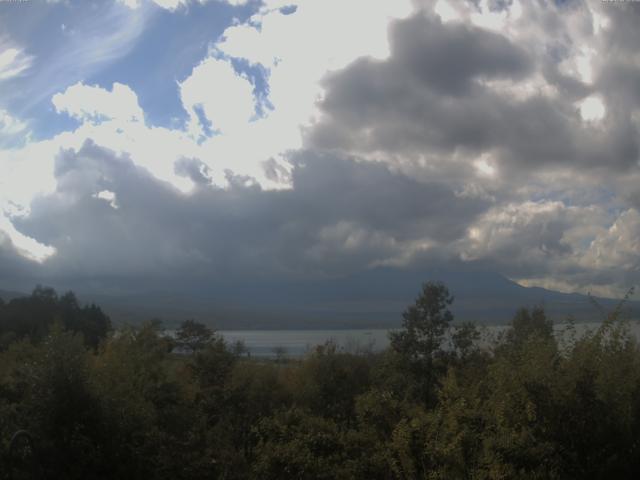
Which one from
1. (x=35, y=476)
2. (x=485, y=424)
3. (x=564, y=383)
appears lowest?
(x=35, y=476)

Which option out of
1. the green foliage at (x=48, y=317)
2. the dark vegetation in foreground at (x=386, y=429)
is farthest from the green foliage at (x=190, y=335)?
the dark vegetation in foreground at (x=386, y=429)

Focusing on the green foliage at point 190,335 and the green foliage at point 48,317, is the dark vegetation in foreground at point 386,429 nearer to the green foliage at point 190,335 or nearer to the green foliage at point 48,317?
the green foliage at point 190,335

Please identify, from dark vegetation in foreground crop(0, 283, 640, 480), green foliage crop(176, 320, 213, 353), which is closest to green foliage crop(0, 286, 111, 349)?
green foliage crop(176, 320, 213, 353)

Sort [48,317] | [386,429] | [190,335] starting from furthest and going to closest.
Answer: [48,317] → [190,335] → [386,429]

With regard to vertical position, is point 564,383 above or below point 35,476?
above

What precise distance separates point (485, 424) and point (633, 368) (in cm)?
446

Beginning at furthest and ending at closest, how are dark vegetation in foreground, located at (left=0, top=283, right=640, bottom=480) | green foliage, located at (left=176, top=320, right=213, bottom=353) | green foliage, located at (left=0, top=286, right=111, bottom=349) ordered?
green foliage, located at (left=0, top=286, right=111, bottom=349) → green foliage, located at (left=176, top=320, right=213, bottom=353) → dark vegetation in foreground, located at (left=0, top=283, right=640, bottom=480)

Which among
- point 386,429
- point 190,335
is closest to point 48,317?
point 190,335

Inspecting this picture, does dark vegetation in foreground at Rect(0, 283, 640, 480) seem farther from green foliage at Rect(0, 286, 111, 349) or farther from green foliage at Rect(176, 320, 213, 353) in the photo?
green foliage at Rect(0, 286, 111, 349)

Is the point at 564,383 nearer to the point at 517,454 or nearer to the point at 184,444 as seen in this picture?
the point at 517,454

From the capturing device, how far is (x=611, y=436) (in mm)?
13164

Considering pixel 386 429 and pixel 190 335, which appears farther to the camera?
pixel 190 335

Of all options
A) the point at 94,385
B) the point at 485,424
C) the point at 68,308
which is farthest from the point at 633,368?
the point at 68,308

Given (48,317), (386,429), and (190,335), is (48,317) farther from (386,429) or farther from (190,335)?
(386,429)
